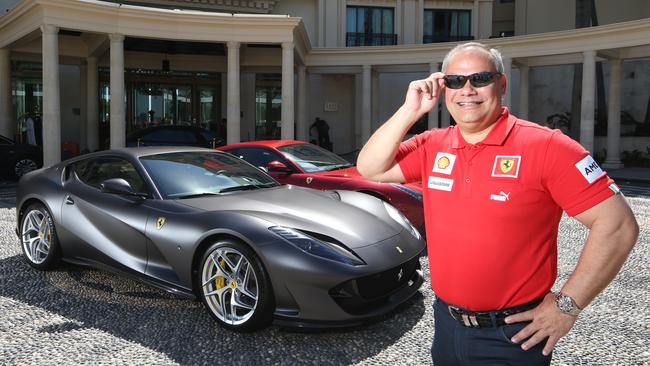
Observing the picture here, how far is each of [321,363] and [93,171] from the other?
3233 millimetres

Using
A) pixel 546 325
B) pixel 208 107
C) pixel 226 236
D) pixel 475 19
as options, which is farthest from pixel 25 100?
pixel 546 325

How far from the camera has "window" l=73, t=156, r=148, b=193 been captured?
4968 millimetres

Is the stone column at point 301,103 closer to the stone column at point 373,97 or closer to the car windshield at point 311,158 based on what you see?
the stone column at point 373,97

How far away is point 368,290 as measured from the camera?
379cm

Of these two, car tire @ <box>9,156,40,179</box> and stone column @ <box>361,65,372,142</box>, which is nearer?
car tire @ <box>9,156,40,179</box>

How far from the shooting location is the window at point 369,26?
1057 inches

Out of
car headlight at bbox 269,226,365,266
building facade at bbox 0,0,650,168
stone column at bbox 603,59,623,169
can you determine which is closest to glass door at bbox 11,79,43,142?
building facade at bbox 0,0,650,168

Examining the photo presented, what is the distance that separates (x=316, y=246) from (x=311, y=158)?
178 inches

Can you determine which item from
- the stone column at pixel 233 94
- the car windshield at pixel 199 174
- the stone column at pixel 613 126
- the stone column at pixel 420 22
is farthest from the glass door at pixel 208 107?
the car windshield at pixel 199 174

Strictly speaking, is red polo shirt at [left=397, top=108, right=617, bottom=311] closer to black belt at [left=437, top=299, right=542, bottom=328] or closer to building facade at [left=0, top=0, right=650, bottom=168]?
black belt at [left=437, top=299, right=542, bottom=328]

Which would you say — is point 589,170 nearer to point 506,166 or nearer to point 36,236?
point 506,166

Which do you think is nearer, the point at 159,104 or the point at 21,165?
the point at 21,165

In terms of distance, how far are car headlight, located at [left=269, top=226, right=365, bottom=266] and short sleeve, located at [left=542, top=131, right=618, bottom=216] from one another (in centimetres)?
211

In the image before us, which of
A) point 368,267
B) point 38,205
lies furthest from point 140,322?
point 38,205
